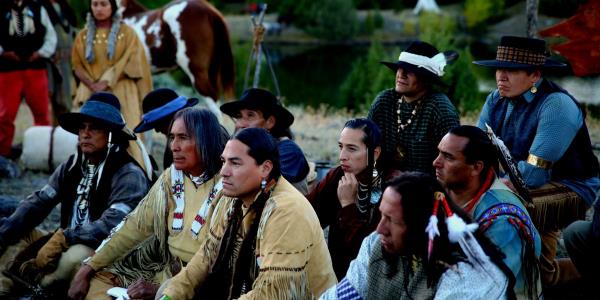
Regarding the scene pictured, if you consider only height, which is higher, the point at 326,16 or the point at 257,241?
the point at 257,241

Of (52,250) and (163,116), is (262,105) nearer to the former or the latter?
(163,116)

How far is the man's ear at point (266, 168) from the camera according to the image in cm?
306

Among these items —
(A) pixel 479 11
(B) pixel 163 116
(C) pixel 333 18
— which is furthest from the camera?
(C) pixel 333 18

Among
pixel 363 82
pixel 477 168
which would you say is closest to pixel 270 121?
pixel 477 168

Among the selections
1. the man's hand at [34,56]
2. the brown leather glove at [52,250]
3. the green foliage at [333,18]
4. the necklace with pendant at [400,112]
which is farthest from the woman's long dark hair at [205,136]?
the green foliage at [333,18]

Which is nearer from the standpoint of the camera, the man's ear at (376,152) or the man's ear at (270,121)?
the man's ear at (376,152)

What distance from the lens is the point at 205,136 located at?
3.64 meters

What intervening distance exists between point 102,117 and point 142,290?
989 mm

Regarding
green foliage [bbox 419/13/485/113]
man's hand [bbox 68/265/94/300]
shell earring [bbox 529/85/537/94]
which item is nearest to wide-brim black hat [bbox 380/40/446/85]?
shell earring [bbox 529/85/537/94]

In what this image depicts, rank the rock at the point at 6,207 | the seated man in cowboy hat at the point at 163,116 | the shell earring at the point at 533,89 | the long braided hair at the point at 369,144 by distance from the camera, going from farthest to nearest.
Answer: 1. the rock at the point at 6,207
2. the seated man in cowboy hat at the point at 163,116
3. the shell earring at the point at 533,89
4. the long braided hair at the point at 369,144

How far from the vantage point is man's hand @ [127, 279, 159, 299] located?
3.46 meters

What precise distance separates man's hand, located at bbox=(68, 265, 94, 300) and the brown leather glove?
27 centimetres

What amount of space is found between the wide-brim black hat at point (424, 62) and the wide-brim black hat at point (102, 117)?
1.46 meters

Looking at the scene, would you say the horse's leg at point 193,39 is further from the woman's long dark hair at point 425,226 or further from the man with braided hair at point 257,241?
the woman's long dark hair at point 425,226
